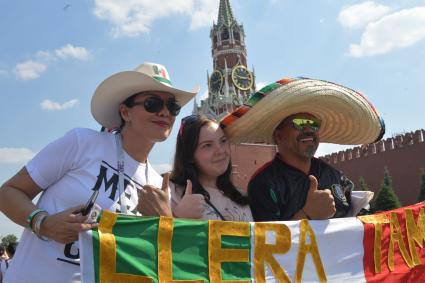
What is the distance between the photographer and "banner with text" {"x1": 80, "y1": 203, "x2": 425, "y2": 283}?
2154mm

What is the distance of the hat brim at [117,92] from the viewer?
2467 mm

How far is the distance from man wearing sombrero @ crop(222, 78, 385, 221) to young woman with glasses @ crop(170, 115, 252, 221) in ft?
0.75

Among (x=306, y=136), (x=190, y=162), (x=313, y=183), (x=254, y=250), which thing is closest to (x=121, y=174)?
(x=190, y=162)

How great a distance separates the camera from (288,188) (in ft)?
10.2

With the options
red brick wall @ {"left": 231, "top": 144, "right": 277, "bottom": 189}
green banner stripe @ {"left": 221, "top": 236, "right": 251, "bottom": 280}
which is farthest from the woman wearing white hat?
red brick wall @ {"left": 231, "top": 144, "right": 277, "bottom": 189}

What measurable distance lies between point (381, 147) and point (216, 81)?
35.2 m

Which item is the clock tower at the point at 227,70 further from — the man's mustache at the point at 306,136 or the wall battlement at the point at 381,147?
the man's mustache at the point at 306,136

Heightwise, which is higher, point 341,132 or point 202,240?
point 341,132

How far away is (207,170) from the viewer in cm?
283

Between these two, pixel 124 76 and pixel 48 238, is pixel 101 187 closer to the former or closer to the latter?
pixel 48 238

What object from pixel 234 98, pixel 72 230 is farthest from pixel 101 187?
pixel 234 98

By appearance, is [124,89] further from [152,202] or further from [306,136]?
[306,136]

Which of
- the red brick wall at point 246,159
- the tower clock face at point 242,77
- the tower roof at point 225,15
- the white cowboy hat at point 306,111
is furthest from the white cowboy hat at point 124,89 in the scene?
the tower roof at point 225,15

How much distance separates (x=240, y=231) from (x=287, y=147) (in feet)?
→ 3.42
